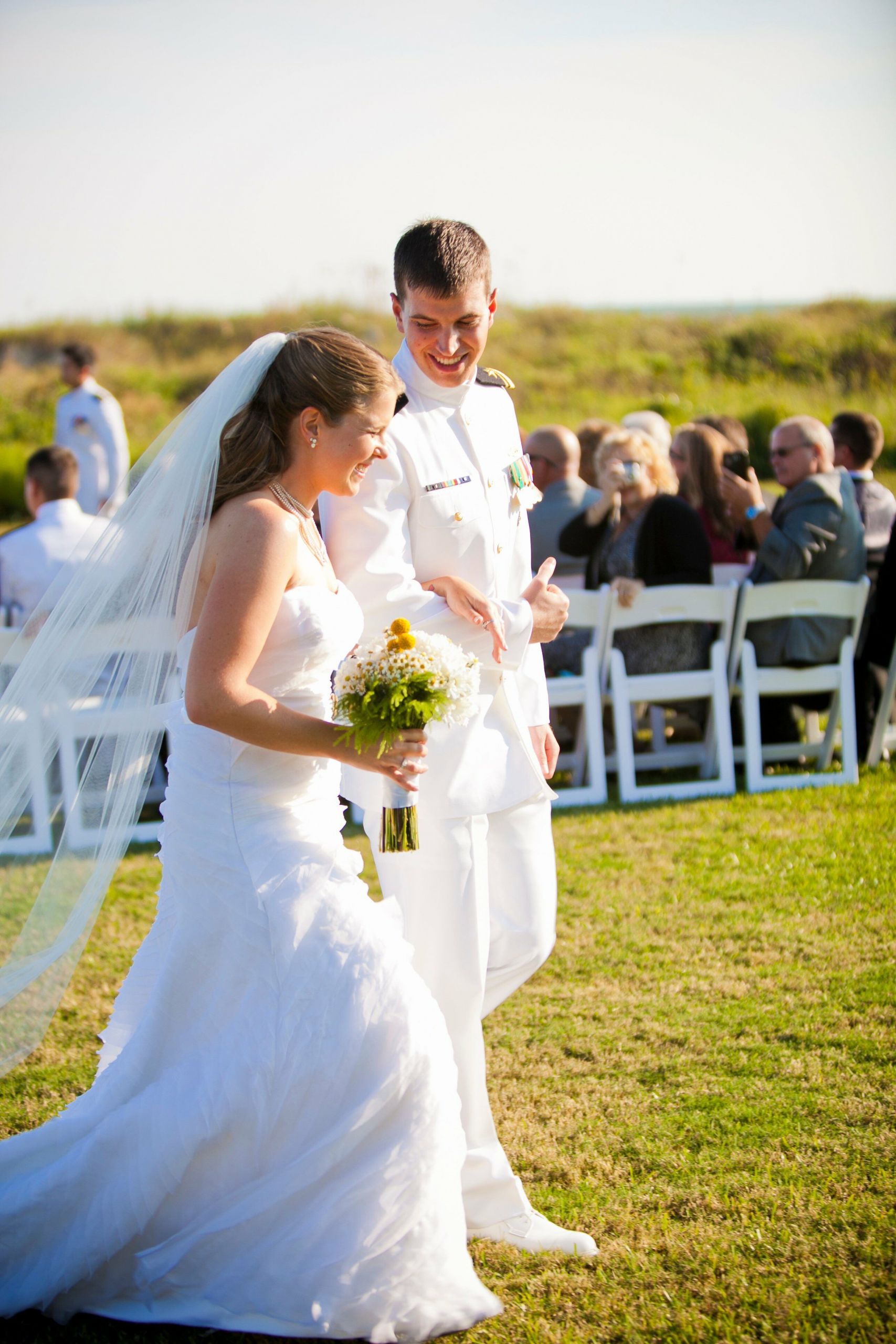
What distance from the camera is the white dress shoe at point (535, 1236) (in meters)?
3.30

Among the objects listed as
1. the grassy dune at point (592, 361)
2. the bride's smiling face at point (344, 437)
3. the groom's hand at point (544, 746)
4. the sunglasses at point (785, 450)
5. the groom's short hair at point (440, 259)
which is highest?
the grassy dune at point (592, 361)

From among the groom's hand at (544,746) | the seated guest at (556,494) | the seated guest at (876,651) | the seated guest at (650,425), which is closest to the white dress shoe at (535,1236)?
the groom's hand at (544,746)

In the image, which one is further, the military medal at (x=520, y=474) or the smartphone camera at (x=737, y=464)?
the smartphone camera at (x=737, y=464)

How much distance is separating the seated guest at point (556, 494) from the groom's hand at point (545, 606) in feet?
16.7

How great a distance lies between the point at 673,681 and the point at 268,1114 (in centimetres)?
551

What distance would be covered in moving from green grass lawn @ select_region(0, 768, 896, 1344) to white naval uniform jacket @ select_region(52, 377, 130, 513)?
7.02 m

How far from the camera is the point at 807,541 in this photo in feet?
26.5

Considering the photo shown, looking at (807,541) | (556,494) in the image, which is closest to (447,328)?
(807,541)

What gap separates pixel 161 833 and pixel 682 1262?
1.70 metres

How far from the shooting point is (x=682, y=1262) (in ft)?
10.6

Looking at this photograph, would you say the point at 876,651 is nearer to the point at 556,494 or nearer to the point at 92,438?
the point at 556,494

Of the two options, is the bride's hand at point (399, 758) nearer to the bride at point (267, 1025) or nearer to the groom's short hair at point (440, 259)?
the bride at point (267, 1025)

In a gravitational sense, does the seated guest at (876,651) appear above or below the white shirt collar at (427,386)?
below

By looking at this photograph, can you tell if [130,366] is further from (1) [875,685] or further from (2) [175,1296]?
(2) [175,1296]
